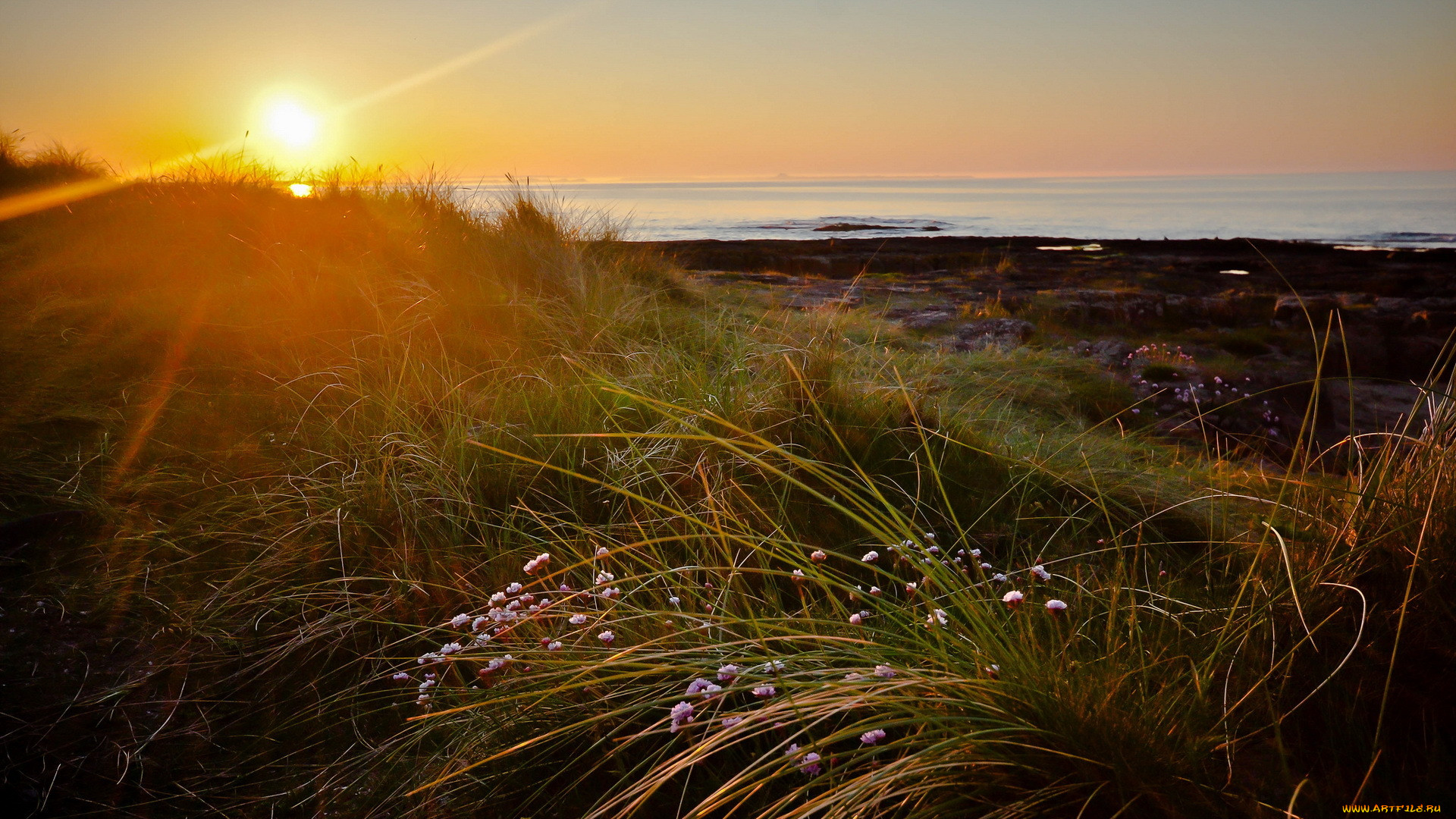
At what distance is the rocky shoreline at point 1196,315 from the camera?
273 inches

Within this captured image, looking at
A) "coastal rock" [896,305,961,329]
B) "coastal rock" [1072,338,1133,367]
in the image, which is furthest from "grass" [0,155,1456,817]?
"coastal rock" [896,305,961,329]

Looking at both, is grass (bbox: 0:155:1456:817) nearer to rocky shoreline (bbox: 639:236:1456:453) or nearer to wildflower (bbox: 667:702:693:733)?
wildflower (bbox: 667:702:693:733)

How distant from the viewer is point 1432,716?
1.41 meters

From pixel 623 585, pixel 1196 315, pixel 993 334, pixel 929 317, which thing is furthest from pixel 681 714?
pixel 1196 315

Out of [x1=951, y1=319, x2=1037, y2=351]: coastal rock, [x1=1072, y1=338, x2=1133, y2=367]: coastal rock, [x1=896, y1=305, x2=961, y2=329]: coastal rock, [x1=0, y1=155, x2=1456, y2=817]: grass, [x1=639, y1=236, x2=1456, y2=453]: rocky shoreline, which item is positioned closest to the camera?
[x1=0, y1=155, x2=1456, y2=817]: grass

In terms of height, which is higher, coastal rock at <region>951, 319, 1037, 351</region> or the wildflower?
coastal rock at <region>951, 319, 1037, 351</region>

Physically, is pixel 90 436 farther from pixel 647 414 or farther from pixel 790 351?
pixel 790 351

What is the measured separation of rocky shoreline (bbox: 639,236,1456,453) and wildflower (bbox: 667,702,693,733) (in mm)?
1837

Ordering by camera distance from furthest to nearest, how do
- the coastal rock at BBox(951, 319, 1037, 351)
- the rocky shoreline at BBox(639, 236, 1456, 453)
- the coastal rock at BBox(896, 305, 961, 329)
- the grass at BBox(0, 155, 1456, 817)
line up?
1. the coastal rock at BBox(896, 305, 961, 329)
2. the coastal rock at BBox(951, 319, 1037, 351)
3. the rocky shoreline at BBox(639, 236, 1456, 453)
4. the grass at BBox(0, 155, 1456, 817)

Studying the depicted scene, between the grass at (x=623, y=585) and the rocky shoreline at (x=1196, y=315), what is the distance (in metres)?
0.63

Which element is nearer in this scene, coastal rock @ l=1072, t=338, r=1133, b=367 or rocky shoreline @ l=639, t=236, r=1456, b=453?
rocky shoreline @ l=639, t=236, r=1456, b=453

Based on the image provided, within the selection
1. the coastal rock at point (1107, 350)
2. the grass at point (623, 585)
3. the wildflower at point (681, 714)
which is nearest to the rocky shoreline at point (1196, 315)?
the coastal rock at point (1107, 350)

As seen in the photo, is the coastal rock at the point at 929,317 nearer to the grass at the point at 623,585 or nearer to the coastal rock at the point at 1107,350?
the coastal rock at the point at 1107,350

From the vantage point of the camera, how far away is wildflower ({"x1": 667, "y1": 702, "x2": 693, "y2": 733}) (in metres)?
1.38
